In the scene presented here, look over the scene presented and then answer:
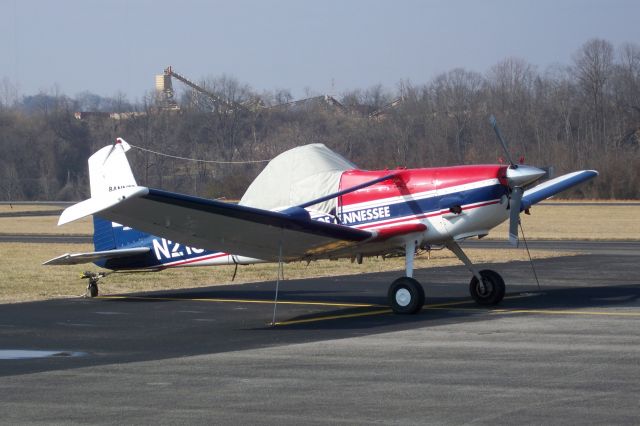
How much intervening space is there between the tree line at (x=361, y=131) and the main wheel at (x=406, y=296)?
1725 inches

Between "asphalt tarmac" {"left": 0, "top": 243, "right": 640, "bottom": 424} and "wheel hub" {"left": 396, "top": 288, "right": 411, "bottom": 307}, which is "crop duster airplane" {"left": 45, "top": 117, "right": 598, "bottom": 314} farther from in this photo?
"asphalt tarmac" {"left": 0, "top": 243, "right": 640, "bottom": 424}

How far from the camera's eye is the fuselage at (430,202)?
1423cm

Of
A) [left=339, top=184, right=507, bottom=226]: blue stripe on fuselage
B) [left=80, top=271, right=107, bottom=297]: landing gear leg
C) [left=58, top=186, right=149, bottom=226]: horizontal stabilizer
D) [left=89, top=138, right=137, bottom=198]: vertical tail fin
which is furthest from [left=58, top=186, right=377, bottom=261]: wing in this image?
[left=80, top=271, right=107, bottom=297]: landing gear leg

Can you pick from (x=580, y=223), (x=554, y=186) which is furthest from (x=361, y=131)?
(x=554, y=186)

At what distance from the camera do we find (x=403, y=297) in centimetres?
1404

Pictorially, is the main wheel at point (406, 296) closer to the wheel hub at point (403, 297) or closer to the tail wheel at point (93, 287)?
the wheel hub at point (403, 297)

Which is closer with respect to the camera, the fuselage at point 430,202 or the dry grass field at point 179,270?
the fuselage at point 430,202

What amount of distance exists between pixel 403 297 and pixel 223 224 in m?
2.72

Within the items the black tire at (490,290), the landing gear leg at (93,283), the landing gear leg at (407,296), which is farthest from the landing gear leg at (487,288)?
the landing gear leg at (93,283)

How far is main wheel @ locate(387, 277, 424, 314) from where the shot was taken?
1395cm

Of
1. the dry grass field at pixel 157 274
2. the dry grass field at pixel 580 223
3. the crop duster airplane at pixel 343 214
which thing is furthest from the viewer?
the dry grass field at pixel 580 223

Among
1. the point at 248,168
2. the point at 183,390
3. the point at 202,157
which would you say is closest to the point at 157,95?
the point at 202,157

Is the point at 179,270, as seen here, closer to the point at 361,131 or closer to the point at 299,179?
the point at 299,179

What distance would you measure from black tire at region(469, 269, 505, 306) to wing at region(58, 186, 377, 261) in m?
2.03
